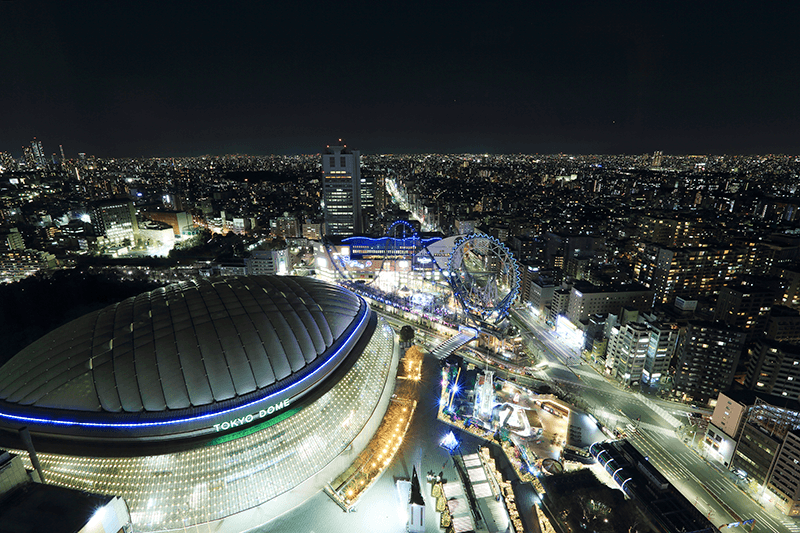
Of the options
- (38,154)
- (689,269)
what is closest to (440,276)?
(689,269)

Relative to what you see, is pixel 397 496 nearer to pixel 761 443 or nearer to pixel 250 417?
pixel 250 417

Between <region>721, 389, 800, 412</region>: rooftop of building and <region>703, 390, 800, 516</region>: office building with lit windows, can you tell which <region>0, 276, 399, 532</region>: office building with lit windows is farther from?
<region>721, 389, 800, 412</region>: rooftop of building

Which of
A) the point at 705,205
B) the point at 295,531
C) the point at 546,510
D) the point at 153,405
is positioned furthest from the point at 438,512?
the point at 705,205

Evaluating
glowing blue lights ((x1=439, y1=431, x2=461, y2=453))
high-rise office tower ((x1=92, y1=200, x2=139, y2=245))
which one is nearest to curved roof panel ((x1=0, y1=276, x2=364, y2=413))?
glowing blue lights ((x1=439, y1=431, x2=461, y2=453))

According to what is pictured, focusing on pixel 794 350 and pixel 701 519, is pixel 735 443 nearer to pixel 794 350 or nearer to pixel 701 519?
pixel 701 519

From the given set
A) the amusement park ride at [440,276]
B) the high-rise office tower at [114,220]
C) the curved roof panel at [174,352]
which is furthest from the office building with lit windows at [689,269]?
the high-rise office tower at [114,220]
